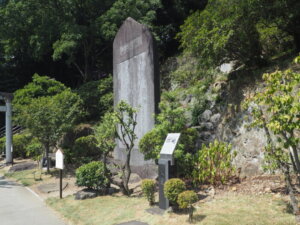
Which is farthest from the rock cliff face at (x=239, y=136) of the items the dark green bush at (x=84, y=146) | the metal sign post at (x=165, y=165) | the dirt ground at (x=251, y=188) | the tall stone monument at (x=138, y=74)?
the dark green bush at (x=84, y=146)

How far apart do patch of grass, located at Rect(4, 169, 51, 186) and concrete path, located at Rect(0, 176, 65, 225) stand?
3.99ft

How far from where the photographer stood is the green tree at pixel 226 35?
922 centimetres

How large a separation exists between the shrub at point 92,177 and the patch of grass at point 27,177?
385cm

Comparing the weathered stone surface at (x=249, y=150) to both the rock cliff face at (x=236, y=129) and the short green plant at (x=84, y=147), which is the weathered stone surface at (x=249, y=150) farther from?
the short green plant at (x=84, y=147)

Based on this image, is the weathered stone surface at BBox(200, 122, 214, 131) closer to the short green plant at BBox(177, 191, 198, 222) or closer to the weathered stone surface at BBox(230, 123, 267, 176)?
the weathered stone surface at BBox(230, 123, 267, 176)

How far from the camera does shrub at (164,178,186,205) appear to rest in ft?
20.6

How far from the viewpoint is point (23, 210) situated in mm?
7859

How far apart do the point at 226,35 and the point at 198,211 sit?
5720 millimetres

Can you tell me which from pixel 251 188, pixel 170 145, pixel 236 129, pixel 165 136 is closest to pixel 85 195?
pixel 165 136

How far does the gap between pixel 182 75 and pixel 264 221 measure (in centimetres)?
1096

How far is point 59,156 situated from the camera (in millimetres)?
9156

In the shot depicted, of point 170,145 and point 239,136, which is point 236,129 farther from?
point 170,145

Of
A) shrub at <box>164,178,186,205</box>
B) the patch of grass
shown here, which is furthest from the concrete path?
shrub at <box>164,178,186,205</box>

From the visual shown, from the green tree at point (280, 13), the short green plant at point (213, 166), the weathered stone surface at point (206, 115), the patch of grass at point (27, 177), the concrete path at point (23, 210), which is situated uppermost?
the green tree at point (280, 13)
